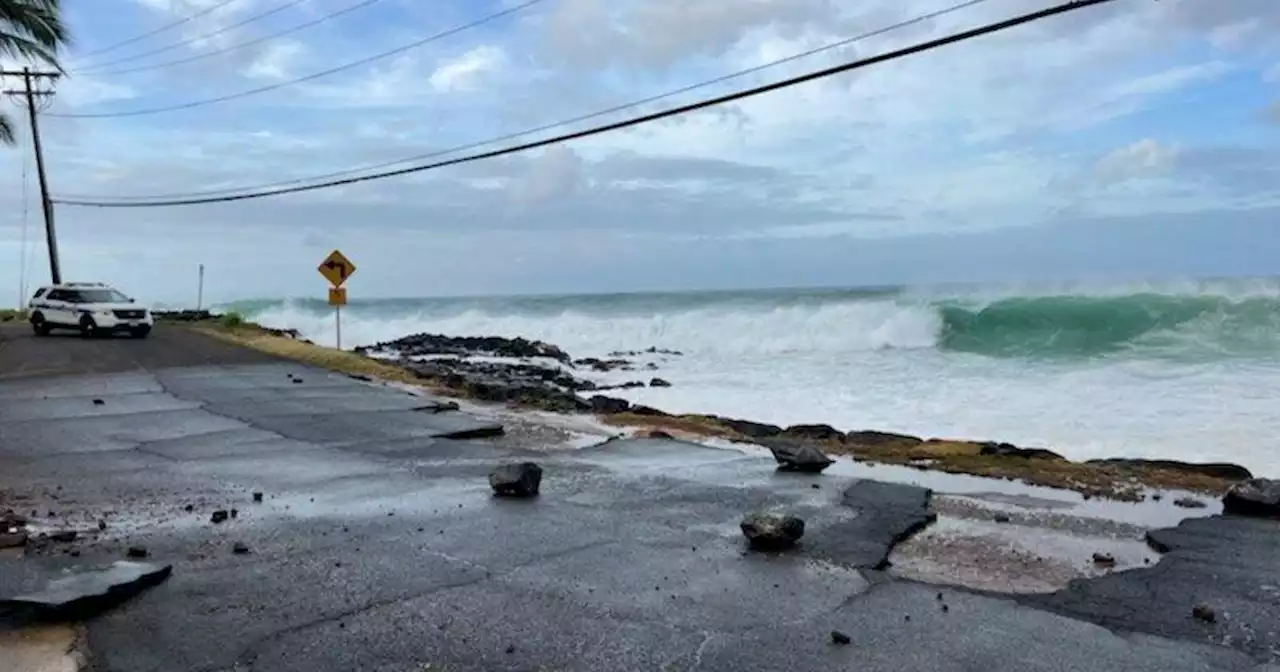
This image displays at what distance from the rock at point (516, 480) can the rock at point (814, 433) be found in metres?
5.87

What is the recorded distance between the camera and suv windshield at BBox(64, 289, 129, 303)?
30.0m

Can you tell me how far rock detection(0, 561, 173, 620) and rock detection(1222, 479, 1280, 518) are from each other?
8.26 metres

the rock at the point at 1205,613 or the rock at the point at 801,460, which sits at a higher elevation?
the rock at the point at 801,460

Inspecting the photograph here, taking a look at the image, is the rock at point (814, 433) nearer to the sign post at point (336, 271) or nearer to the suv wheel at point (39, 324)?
the sign post at point (336, 271)

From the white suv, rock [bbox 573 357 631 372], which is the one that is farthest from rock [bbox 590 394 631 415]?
the white suv

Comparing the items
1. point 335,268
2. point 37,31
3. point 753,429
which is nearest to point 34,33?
point 37,31

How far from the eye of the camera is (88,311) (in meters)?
29.4

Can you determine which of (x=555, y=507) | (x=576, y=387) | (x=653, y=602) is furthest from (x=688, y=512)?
(x=576, y=387)

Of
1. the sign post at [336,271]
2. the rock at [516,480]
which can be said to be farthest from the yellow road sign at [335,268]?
the rock at [516,480]

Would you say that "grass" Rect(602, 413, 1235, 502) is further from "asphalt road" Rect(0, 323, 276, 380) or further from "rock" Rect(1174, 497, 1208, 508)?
"asphalt road" Rect(0, 323, 276, 380)

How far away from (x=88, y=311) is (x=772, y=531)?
28.3m

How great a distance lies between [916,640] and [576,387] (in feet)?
63.3

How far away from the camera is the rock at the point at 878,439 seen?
13.5 meters

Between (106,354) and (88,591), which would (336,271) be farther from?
(88,591)
